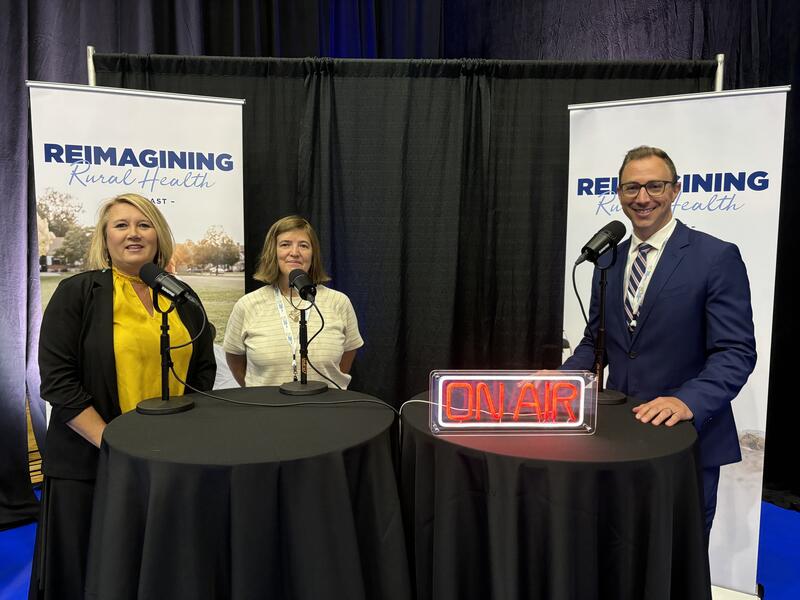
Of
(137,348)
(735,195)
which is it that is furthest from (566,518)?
(735,195)

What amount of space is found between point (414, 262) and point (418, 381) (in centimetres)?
73

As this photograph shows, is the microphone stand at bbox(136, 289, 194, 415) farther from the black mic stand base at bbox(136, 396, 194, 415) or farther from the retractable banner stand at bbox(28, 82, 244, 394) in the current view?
the retractable banner stand at bbox(28, 82, 244, 394)

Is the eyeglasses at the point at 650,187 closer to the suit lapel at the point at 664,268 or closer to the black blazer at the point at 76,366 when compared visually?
the suit lapel at the point at 664,268

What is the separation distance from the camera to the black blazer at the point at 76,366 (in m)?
1.69

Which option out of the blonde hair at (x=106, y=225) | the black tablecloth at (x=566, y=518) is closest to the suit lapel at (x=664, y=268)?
the black tablecloth at (x=566, y=518)

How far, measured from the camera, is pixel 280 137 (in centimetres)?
336

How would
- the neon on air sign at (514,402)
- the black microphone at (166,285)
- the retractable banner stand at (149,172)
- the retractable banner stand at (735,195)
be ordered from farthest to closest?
the retractable banner stand at (149,172)
the retractable banner stand at (735,195)
the black microphone at (166,285)
the neon on air sign at (514,402)

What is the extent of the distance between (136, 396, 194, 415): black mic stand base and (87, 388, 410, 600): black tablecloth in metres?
0.19

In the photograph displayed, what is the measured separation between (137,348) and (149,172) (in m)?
1.35

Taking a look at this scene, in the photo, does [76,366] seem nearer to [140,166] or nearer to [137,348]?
[137,348]

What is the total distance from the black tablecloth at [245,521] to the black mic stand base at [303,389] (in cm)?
42

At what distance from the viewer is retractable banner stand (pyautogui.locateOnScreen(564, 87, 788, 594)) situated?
2475mm

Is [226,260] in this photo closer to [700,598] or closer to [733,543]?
[700,598]

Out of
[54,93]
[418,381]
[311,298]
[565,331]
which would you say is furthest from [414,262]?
[54,93]
